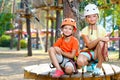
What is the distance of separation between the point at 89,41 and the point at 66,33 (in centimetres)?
34

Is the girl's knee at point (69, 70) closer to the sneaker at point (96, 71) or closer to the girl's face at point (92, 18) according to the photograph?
the sneaker at point (96, 71)

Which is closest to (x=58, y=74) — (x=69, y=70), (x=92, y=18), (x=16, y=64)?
(x=69, y=70)

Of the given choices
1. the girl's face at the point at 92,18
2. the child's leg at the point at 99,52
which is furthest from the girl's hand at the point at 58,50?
the girl's face at the point at 92,18

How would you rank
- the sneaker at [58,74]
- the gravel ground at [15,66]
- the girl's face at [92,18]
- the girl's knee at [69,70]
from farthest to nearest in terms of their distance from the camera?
the gravel ground at [15,66], the girl's face at [92,18], the girl's knee at [69,70], the sneaker at [58,74]

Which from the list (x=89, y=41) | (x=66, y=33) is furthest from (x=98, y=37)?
(x=66, y=33)

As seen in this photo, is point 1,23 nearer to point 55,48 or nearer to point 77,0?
point 77,0

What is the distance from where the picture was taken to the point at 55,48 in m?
4.25

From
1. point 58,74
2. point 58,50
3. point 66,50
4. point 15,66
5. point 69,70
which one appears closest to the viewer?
point 58,74

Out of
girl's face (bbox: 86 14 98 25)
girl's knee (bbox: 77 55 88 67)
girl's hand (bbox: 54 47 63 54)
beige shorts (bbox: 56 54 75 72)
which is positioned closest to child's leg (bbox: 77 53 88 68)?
girl's knee (bbox: 77 55 88 67)

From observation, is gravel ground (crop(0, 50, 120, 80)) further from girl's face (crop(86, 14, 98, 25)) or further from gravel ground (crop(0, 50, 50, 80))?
girl's face (crop(86, 14, 98, 25))

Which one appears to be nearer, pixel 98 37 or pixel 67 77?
pixel 67 77

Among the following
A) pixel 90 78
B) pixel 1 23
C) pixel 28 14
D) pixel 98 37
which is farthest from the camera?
pixel 1 23

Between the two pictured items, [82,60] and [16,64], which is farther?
[16,64]

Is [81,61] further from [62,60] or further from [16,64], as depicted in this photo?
[16,64]
